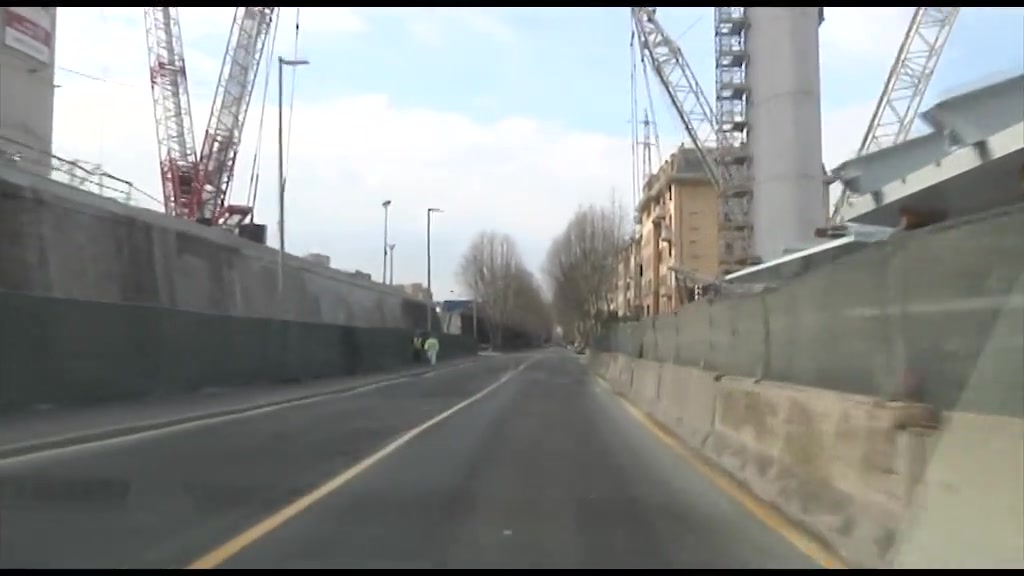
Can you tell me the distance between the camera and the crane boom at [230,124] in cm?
8331

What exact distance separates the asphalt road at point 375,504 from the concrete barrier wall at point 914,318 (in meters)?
1.72

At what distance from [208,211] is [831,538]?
80.4m

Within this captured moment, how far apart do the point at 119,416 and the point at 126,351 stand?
4.30m

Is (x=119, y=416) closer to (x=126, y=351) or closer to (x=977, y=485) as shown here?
(x=126, y=351)

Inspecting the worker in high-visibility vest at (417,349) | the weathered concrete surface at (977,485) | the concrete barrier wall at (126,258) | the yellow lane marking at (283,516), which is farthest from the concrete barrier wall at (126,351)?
the worker in high-visibility vest at (417,349)

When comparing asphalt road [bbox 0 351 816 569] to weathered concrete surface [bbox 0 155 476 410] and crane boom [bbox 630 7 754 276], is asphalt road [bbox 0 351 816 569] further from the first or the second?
crane boom [bbox 630 7 754 276]

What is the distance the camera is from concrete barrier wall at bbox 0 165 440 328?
105ft

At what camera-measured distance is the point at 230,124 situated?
84625 millimetres

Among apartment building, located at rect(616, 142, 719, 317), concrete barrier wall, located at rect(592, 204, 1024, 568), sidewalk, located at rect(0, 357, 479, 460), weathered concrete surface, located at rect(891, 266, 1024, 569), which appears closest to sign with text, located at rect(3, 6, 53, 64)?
sidewalk, located at rect(0, 357, 479, 460)

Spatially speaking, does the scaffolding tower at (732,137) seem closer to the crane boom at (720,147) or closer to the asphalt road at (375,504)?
the crane boom at (720,147)

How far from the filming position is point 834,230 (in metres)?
27.5

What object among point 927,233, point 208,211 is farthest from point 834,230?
point 208,211

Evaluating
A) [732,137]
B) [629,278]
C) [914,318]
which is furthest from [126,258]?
[629,278]

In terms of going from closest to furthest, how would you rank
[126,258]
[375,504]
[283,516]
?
[283,516]
[375,504]
[126,258]
